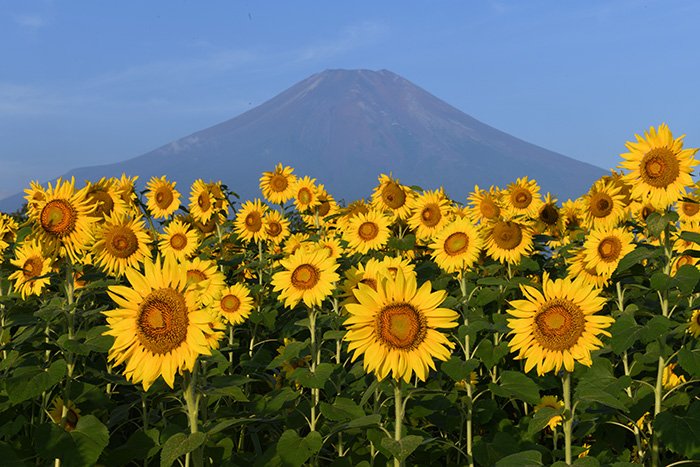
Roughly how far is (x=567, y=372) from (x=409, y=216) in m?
6.11

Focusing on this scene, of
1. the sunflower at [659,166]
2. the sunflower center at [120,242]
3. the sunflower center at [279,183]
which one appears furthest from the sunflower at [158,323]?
the sunflower center at [279,183]

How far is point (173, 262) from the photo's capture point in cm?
425

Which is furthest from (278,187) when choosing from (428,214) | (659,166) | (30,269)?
(659,166)

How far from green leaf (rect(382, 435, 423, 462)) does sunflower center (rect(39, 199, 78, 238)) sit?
3.48 meters

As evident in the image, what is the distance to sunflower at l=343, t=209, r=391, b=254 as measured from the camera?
33.7ft

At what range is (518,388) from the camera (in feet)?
20.0

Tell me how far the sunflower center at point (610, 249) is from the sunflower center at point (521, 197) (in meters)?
3.68

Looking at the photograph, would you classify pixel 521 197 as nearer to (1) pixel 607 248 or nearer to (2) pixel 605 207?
(2) pixel 605 207

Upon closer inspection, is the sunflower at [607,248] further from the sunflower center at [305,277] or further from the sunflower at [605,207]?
the sunflower center at [305,277]

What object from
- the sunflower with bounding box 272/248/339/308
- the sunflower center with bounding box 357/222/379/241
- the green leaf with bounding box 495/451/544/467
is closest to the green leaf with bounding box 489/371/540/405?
the green leaf with bounding box 495/451/544/467

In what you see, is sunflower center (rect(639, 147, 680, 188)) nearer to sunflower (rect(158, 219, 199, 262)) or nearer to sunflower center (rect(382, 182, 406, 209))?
sunflower center (rect(382, 182, 406, 209))

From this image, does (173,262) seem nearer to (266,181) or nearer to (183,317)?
(183,317)

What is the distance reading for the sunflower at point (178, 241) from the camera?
36.0ft

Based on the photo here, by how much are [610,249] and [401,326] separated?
4.57m
